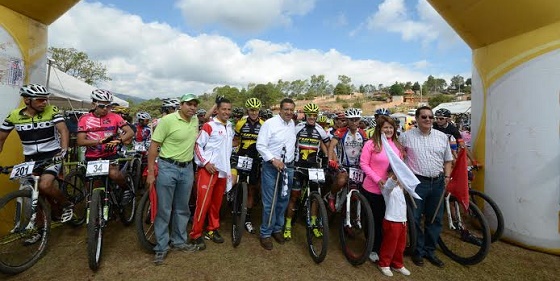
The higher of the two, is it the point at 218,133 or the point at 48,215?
the point at 218,133

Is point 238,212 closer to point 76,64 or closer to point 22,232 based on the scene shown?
point 22,232

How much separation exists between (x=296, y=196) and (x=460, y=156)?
2354mm

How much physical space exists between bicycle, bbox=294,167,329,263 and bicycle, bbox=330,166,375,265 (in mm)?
345

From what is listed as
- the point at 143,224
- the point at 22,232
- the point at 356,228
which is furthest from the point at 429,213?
the point at 22,232

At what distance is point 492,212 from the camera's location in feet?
15.3

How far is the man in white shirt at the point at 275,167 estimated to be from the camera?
422cm

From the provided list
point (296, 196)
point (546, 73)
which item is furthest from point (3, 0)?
point (546, 73)

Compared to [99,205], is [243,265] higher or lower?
lower

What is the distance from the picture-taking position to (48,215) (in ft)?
12.2

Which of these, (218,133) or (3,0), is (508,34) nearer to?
(218,133)

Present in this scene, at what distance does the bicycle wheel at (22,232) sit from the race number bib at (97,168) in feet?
2.03

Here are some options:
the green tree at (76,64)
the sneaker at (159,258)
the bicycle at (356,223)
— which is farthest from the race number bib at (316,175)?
the green tree at (76,64)

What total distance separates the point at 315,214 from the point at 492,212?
2838mm

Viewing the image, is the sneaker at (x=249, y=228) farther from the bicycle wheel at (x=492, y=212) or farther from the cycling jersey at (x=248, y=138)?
the bicycle wheel at (x=492, y=212)
